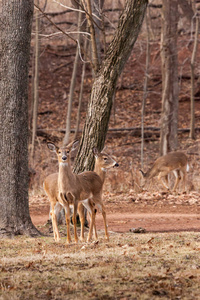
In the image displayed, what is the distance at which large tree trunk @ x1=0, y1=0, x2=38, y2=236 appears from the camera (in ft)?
31.9

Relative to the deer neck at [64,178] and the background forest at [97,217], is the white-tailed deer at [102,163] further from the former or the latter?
the deer neck at [64,178]

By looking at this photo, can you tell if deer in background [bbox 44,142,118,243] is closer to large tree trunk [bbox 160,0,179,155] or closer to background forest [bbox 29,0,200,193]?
background forest [bbox 29,0,200,193]

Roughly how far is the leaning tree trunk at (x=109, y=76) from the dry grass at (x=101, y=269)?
2.82 m

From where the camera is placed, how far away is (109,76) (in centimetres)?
1134

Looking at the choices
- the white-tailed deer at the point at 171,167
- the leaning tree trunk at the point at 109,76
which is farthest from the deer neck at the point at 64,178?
the white-tailed deer at the point at 171,167

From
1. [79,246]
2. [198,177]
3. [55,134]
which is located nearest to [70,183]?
[79,246]

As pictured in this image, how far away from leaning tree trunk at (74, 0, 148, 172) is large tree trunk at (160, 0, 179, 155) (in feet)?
40.7

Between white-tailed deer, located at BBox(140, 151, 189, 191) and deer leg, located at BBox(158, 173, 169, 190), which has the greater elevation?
white-tailed deer, located at BBox(140, 151, 189, 191)

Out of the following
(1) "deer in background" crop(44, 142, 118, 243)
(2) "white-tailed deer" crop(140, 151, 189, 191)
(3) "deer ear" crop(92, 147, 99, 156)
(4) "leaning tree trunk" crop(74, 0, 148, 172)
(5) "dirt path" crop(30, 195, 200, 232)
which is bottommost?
(5) "dirt path" crop(30, 195, 200, 232)

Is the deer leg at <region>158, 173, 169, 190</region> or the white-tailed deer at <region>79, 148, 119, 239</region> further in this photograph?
the deer leg at <region>158, 173, 169, 190</region>

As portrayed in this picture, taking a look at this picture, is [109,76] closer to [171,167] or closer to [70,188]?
[70,188]

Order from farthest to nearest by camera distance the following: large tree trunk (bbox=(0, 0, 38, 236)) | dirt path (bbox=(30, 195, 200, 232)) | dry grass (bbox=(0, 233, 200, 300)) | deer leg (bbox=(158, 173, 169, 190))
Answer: deer leg (bbox=(158, 173, 169, 190)) → dirt path (bbox=(30, 195, 200, 232)) → large tree trunk (bbox=(0, 0, 38, 236)) → dry grass (bbox=(0, 233, 200, 300))

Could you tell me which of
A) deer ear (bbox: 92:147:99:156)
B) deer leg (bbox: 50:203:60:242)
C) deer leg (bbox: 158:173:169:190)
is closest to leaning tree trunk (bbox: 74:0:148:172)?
deer ear (bbox: 92:147:99:156)

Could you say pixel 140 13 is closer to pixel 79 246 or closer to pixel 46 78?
pixel 79 246
